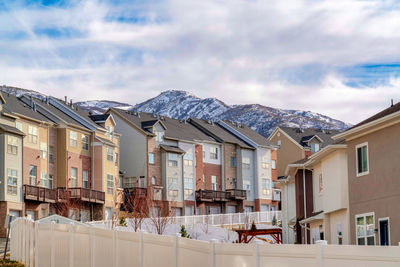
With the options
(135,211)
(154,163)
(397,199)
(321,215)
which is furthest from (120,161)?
(397,199)

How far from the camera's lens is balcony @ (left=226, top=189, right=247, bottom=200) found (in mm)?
98500

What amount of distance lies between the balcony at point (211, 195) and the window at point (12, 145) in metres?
29.5

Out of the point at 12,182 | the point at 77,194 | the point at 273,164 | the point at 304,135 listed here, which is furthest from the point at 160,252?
the point at 304,135

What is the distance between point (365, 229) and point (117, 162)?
164 feet

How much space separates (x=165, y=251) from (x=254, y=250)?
4.52 m

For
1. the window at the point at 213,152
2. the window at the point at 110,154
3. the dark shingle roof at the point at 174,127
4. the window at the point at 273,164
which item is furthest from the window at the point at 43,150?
the window at the point at 273,164

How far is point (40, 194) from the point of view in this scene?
233 feet

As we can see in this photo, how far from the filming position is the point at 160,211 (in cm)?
8519

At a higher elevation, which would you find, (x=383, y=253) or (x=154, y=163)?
(x=154, y=163)

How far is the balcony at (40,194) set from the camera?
6950 centimetres

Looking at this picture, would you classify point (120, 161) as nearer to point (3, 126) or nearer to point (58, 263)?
point (3, 126)

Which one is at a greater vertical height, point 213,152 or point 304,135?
point 304,135

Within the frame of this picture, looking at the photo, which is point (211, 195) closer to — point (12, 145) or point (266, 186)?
point (266, 186)

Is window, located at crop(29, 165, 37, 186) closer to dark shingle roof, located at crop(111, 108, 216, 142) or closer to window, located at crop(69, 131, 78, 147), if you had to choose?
window, located at crop(69, 131, 78, 147)
